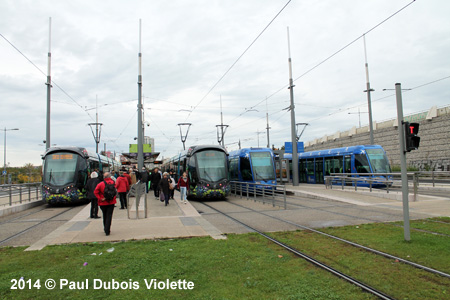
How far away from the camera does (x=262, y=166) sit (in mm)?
21375

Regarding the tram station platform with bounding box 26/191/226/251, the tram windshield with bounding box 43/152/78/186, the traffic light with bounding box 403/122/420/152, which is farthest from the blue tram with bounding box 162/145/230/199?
the traffic light with bounding box 403/122/420/152

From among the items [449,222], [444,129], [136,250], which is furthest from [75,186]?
[444,129]

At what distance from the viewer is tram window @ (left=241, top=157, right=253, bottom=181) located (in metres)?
21.4

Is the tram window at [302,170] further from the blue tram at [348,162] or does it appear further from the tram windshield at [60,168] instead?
the tram windshield at [60,168]

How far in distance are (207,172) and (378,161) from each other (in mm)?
11550

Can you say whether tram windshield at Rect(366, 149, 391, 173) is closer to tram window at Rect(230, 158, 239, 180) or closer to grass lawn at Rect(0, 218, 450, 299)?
tram window at Rect(230, 158, 239, 180)

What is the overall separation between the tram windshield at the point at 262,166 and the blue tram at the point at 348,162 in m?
5.37

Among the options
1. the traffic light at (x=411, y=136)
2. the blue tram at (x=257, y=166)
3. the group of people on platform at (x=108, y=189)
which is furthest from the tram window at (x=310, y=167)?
the traffic light at (x=411, y=136)

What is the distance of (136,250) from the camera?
23.2 ft

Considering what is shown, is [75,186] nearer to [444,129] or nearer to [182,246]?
[182,246]

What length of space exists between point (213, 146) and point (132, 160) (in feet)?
71.3

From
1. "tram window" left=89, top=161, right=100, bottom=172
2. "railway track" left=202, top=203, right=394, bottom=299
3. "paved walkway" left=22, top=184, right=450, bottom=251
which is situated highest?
"tram window" left=89, top=161, right=100, bottom=172

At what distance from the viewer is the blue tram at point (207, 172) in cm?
1842

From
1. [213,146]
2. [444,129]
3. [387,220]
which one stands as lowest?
[387,220]
